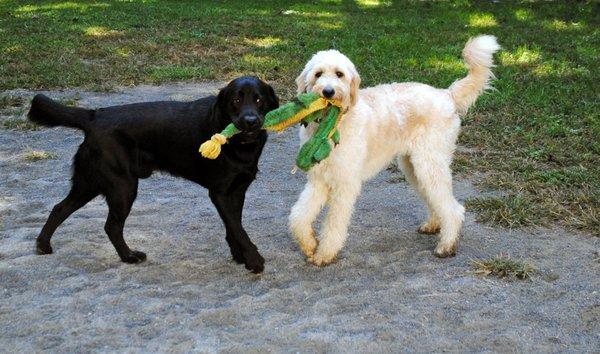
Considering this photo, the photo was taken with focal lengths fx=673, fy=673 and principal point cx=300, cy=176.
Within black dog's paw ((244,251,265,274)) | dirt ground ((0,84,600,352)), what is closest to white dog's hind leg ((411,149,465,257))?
dirt ground ((0,84,600,352))

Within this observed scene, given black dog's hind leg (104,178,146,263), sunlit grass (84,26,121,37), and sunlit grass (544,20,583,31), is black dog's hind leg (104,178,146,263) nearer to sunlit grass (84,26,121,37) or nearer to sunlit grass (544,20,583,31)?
sunlit grass (84,26,121,37)

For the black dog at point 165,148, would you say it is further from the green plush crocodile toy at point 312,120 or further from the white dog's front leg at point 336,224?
the white dog's front leg at point 336,224

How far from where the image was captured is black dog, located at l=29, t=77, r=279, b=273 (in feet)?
13.8

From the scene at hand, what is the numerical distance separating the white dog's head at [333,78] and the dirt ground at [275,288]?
45.0 inches

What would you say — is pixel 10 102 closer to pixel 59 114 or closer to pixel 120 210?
pixel 59 114

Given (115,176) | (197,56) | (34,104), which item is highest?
(34,104)

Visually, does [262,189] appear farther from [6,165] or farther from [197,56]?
[197,56]

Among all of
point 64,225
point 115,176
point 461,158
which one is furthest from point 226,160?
point 461,158

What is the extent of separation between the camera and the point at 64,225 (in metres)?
5.07

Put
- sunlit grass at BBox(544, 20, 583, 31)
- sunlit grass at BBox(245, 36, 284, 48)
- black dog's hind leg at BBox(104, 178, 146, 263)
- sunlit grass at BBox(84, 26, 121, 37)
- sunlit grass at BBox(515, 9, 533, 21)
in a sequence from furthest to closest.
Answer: sunlit grass at BBox(515, 9, 533, 21) → sunlit grass at BBox(544, 20, 583, 31) → sunlit grass at BBox(84, 26, 121, 37) → sunlit grass at BBox(245, 36, 284, 48) → black dog's hind leg at BBox(104, 178, 146, 263)

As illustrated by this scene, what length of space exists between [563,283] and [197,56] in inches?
339

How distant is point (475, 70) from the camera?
4953mm

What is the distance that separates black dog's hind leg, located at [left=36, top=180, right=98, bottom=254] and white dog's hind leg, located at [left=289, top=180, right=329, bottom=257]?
1.35m

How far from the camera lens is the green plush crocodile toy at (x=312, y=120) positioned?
13.8 ft
